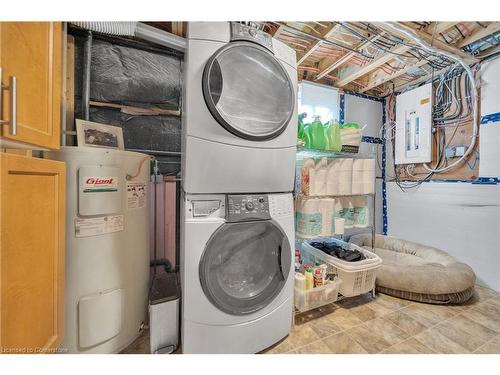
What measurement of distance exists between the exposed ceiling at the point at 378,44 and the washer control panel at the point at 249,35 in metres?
0.83

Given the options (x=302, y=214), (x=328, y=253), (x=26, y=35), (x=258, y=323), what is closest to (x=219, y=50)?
(x=26, y=35)

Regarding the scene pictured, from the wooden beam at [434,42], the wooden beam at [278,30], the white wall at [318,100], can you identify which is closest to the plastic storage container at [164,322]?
the wooden beam at [278,30]

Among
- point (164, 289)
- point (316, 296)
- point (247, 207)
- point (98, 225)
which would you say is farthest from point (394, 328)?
point (98, 225)

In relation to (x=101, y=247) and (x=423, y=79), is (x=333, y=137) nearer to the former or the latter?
(x=101, y=247)

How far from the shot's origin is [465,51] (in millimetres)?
2086

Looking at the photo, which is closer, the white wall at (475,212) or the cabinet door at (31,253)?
the cabinet door at (31,253)

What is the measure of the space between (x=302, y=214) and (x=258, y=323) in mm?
750

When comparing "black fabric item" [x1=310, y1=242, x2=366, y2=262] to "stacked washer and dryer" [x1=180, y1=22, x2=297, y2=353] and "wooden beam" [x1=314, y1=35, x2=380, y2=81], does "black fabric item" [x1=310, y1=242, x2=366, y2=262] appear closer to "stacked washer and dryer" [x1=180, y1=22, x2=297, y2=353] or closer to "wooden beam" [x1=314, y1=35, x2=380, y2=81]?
"stacked washer and dryer" [x1=180, y1=22, x2=297, y2=353]

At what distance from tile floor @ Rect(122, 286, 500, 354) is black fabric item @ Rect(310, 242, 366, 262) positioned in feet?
1.38

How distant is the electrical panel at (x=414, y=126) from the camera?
2562 mm

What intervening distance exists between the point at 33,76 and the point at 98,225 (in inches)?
27.1

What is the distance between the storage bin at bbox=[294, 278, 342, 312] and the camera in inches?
54.9

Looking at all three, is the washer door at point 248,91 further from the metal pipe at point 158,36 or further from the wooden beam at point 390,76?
the wooden beam at point 390,76

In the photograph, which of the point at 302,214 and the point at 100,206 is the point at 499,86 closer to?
the point at 302,214
